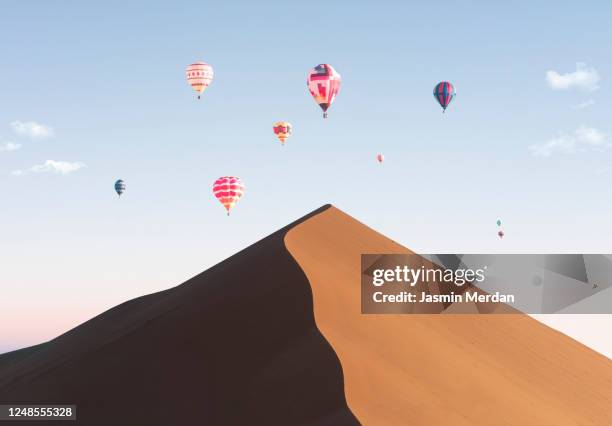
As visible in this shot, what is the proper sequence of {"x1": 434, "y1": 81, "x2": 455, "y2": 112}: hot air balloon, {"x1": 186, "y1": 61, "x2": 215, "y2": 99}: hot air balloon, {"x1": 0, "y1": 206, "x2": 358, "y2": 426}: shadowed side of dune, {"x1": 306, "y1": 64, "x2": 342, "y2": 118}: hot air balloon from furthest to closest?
1. {"x1": 186, "y1": 61, "x2": 215, "y2": 99}: hot air balloon
2. {"x1": 434, "y1": 81, "x2": 455, "y2": 112}: hot air balloon
3. {"x1": 306, "y1": 64, "x2": 342, "y2": 118}: hot air balloon
4. {"x1": 0, "y1": 206, "x2": 358, "y2": 426}: shadowed side of dune

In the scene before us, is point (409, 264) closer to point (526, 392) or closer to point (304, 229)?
point (304, 229)


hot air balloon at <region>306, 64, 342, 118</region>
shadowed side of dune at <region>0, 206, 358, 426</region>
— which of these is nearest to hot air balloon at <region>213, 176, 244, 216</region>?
hot air balloon at <region>306, 64, 342, 118</region>

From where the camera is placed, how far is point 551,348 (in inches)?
1433

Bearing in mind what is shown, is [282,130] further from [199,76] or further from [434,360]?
[434,360]

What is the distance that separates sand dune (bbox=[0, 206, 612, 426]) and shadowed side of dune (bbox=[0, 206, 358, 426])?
0.17ft

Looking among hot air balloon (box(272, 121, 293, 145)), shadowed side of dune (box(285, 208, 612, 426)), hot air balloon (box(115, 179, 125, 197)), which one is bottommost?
shadowed side of dune (box(285, 208, 612, 426))

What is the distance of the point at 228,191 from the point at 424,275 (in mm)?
16744

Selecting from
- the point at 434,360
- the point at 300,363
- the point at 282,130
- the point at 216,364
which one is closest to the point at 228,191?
the point at 282,130

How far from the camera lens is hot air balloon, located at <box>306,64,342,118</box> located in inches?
1818

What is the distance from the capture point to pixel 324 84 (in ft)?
152

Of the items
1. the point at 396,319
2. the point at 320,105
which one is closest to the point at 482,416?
the point at 396,319

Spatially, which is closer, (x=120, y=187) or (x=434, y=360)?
(x=434, y=360)

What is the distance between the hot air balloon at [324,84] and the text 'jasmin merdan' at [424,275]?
13241 mm

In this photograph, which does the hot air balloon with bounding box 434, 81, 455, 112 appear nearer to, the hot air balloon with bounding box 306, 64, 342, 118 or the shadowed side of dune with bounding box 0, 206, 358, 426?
the hot air balloon with bounding box 306, 64, 342, 118
